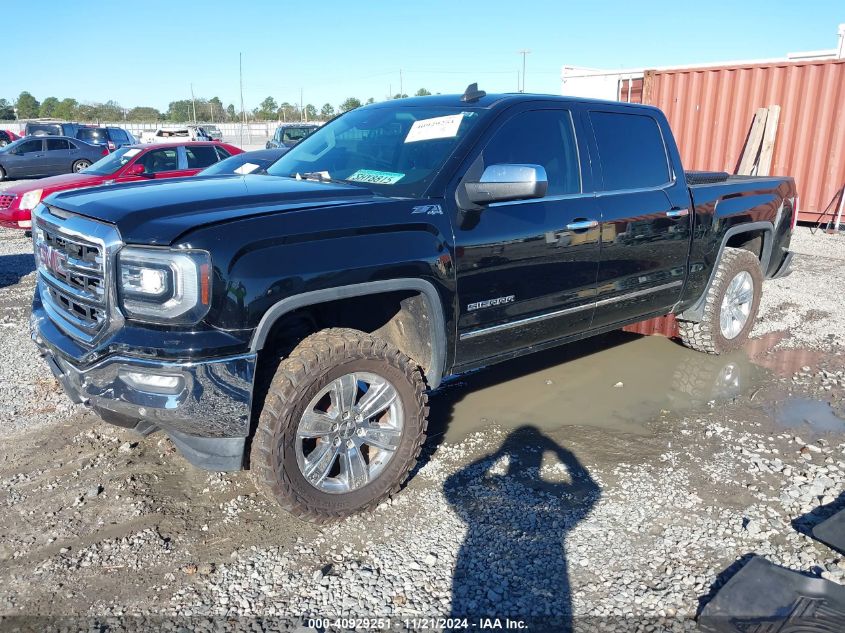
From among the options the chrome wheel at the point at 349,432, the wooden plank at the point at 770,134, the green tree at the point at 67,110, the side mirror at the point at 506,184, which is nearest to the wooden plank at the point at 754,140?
the wooden plank at the point at 770,134

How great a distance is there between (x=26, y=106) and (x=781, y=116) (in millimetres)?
92203

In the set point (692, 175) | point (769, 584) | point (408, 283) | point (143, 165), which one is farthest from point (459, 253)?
point (143, 165)

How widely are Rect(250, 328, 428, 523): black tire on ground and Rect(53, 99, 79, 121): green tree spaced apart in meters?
76.7

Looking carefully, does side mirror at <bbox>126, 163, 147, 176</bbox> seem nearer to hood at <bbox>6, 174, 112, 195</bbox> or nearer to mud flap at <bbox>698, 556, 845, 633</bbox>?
hood at <bbox>6, 174, 112, 195</bbox>

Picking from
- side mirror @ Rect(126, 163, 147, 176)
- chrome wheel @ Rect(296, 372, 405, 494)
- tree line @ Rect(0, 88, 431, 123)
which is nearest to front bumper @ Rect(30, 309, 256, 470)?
chrome wheel @ Rect(296, 372, 405, 494)

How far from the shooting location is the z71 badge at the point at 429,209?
3.31 m

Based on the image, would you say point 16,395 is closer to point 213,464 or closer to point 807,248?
point 213,464

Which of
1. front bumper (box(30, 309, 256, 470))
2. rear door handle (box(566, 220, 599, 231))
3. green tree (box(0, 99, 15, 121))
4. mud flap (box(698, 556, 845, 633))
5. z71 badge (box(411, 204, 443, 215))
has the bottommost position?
mud flap (box(698, 556, 845, 633))

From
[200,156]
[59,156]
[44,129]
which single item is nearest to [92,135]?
[44,129]

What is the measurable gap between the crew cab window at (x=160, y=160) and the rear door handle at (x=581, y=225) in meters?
9.22

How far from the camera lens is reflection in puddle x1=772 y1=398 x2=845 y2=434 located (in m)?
4.41

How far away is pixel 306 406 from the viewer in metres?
3.05

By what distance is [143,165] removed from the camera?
11211 millimetres

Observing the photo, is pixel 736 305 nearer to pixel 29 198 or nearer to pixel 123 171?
pixel 123 171
